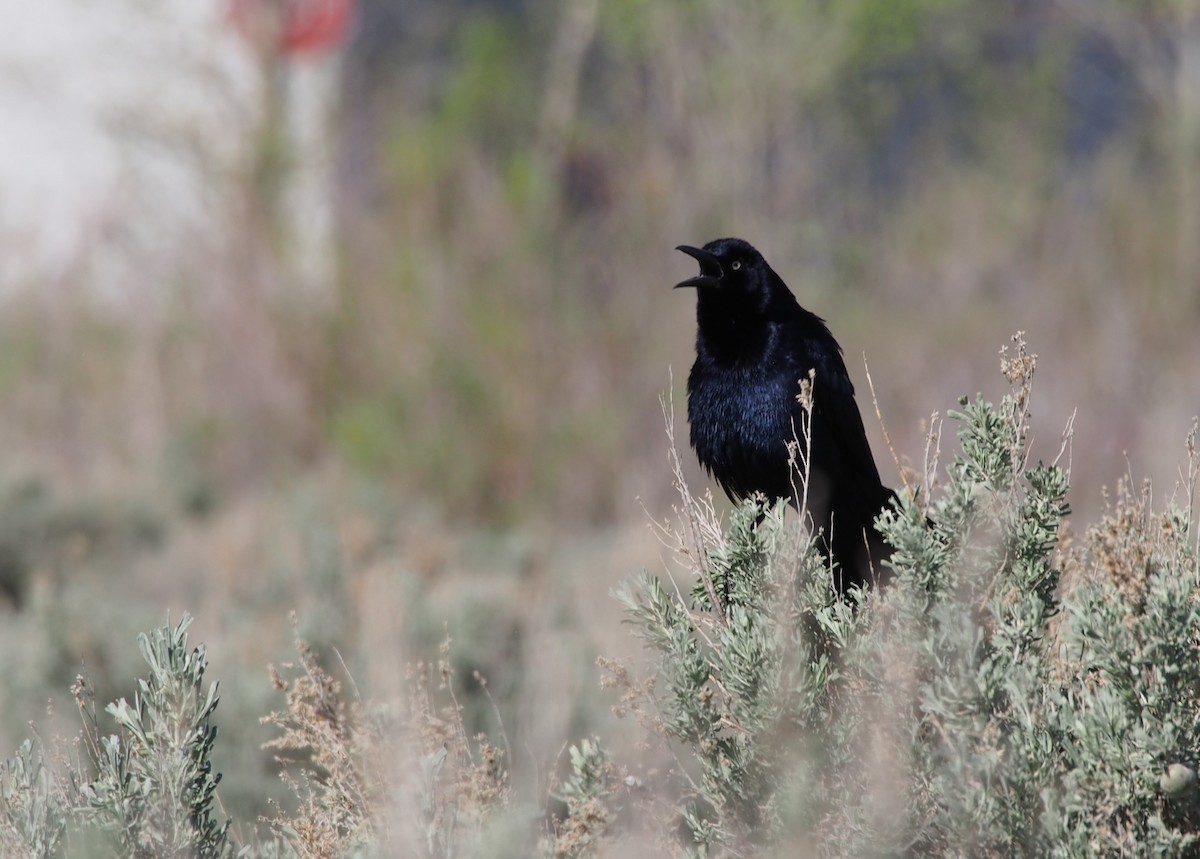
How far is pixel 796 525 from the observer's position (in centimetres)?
284

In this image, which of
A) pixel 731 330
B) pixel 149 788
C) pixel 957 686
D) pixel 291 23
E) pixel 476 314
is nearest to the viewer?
pixel 957 686

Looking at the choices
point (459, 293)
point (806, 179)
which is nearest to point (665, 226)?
point (459, 293)

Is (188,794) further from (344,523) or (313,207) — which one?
(313,207)

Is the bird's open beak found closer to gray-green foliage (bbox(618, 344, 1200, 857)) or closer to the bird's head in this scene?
the bird's head

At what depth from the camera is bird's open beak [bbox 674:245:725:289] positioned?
3924 mm

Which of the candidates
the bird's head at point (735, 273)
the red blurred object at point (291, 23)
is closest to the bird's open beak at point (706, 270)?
the bird's head at point (735, 273)

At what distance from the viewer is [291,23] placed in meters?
12.0

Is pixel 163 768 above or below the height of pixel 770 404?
below

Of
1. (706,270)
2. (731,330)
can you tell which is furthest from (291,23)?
(731,330)

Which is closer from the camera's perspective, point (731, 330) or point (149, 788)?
point (149, 788)

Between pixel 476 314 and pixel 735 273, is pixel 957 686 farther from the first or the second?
pixel 476 314

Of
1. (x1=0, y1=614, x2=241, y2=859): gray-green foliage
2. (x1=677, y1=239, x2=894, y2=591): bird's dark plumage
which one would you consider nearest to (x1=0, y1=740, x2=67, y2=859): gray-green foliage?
(x1=0, y1=614, x2=241, y2=859): gray-green foliage

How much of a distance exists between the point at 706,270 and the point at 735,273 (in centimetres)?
10

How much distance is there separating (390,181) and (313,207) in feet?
3.12
